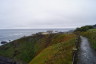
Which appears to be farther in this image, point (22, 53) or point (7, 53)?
point (7, 53)

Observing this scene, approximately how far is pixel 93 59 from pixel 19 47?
6121 centimetres

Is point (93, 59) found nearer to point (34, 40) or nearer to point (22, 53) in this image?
point (22, 53)

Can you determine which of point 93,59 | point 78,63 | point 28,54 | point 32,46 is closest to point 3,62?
point 78,63

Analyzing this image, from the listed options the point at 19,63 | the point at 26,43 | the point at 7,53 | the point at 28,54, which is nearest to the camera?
the point at 19,63

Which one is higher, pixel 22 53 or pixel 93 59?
pixel 93 59

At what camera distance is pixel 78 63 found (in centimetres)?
2323

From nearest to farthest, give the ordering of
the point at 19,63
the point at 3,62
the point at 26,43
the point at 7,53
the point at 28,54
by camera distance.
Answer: the point at 19,63
the point at 3,62
the point at 28,54
the point at 7,53
the point at 26,43

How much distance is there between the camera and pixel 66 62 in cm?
2498

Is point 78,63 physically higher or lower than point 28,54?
higher

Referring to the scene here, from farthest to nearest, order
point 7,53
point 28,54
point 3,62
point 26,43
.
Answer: point 26,43
point 7,53
point 28,54
point 3,62

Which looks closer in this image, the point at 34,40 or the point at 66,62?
the point at 66,62

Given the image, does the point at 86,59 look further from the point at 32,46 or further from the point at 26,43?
the point at 26,43

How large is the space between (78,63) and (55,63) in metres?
4.30

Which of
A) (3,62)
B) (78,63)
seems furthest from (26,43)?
(78,63)
